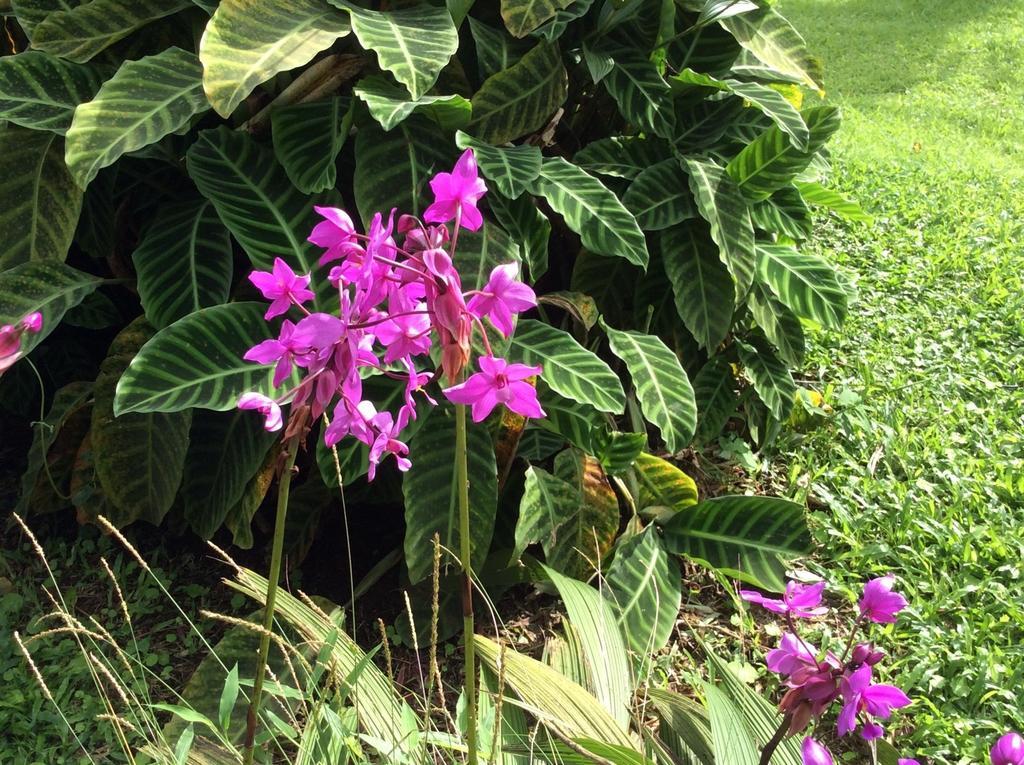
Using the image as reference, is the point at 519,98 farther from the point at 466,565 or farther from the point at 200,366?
the point at 466,565

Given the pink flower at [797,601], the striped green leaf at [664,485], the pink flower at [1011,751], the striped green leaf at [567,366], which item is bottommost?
the striped green leaf at [664,485]

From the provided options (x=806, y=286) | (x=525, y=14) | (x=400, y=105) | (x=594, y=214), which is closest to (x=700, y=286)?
(x=806, y=286)

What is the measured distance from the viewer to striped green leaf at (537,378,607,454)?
2207 millimetres

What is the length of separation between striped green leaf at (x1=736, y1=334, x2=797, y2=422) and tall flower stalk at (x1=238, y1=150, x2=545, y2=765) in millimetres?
1823

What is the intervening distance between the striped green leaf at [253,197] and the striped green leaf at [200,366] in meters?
0.12

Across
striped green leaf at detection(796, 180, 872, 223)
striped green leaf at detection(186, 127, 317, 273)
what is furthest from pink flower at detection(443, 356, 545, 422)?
striped green leaf at detection(796, 180, 872, 223)

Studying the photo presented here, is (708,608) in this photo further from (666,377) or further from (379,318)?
(379,318)

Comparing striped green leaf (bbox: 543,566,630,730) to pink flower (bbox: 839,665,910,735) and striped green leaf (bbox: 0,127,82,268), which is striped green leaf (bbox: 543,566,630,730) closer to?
pink flower (bbox: 839,665,910,735)

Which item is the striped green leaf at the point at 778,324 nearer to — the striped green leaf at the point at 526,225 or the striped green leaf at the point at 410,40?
the striped green leaf at the point at 526,225

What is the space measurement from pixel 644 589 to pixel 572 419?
385 millimetres

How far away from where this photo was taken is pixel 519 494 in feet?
7.72

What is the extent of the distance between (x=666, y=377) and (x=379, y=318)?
4.64 feet

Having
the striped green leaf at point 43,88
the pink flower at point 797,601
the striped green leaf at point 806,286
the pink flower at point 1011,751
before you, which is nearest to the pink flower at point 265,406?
the pink flower at point 797,601

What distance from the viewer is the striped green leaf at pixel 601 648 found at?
1.75 m
